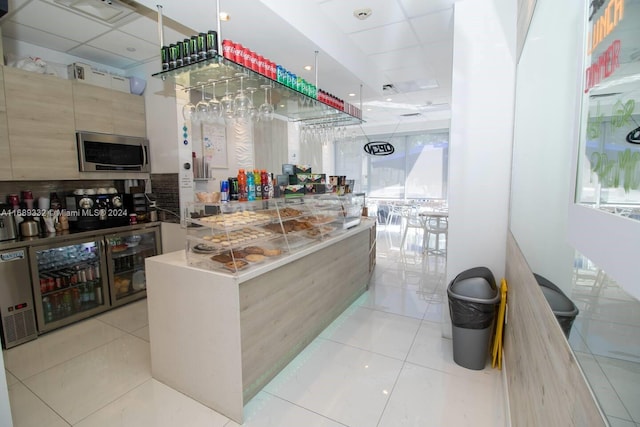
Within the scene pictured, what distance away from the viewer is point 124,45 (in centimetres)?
336

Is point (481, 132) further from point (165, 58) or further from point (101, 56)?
point (101, 56)

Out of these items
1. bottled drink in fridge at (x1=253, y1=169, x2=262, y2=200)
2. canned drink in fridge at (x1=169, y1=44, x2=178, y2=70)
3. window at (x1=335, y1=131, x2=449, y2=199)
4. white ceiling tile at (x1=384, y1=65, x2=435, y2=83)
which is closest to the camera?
canned drink in fridge at (x1=169, y1=44, x2=178, y2=70)

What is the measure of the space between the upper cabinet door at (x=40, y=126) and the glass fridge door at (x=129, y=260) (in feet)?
2.91

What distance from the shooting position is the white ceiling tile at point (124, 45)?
3.18 m

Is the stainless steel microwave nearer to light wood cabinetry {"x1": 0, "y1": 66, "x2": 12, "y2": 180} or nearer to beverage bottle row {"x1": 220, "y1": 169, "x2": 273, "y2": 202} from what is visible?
light wood cabinetry {"x1": 0, "y1": 66, "x2": 12, "y2": 180}

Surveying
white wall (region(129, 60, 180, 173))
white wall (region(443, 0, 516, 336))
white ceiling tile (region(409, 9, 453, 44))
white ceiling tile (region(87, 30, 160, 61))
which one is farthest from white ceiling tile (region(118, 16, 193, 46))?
white wall (region(443, 0, 516, 336))

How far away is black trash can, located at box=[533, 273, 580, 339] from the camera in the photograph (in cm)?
83

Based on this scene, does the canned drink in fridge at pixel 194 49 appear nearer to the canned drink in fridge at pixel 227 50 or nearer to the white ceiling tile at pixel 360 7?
the canned drink in fridge at pixel 227 50

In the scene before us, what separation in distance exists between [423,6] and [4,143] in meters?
4.22

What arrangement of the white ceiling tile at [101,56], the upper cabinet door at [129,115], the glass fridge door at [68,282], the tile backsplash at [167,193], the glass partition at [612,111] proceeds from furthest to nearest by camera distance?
the tile backsplash at [167,193], the upper cabinet door at [129,115], the white ceiling tile at [101,56], the glass fridge door at [68,282], the glass partition at [612,111]

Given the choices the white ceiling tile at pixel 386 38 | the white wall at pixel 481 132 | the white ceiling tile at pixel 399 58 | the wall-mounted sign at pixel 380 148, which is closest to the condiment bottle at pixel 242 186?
the white wall at pixel 481 132

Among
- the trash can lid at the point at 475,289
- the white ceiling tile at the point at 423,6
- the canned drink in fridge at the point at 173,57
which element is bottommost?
the trash can lid at the point at 475,289

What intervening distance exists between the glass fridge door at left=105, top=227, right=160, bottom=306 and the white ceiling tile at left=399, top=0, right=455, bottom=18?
12.6 feet

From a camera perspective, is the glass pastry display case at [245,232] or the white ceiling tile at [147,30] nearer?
the glass pastry display case at [245,232]
